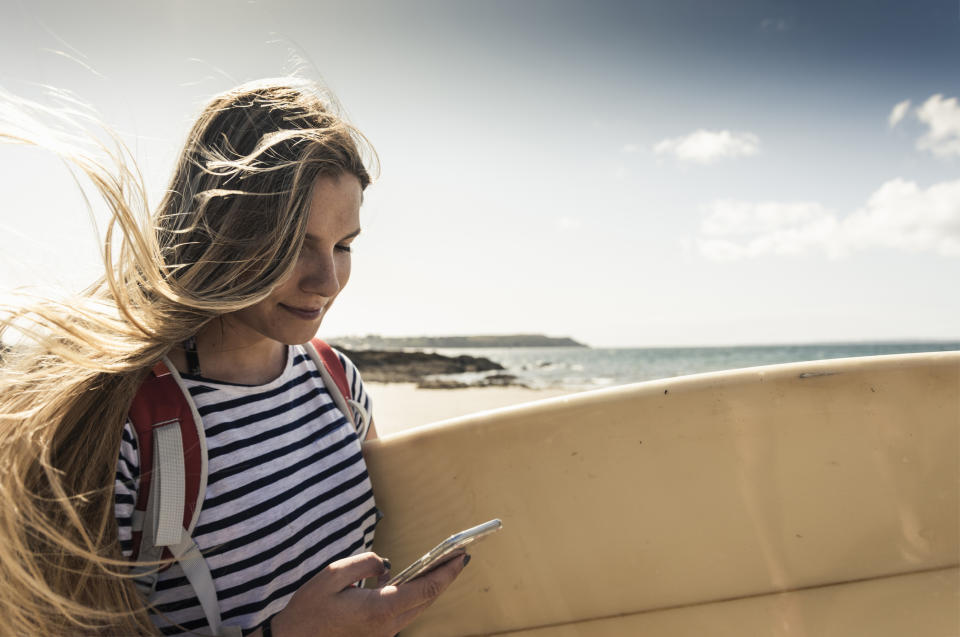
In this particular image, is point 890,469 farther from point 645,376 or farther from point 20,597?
point 645,376

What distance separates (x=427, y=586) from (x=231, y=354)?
46 centimetres

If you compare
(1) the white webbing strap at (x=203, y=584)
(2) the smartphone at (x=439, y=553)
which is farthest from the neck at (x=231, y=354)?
(2) the smartphone at (x=439, y=553)

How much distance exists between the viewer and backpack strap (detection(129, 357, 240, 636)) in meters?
0.80

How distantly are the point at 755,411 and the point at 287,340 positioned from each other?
3.17ft

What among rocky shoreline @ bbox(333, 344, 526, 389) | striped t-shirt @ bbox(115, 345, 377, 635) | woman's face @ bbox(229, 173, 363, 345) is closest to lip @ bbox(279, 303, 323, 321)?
woman's face @ bbox(229, 173, 363, 345)

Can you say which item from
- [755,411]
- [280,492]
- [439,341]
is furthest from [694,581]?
[439,341]

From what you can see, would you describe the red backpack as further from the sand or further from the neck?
the sand

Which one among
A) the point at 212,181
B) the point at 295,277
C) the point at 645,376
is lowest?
the point at 645,376

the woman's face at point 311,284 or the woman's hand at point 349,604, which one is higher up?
the woman's face at point 311,284

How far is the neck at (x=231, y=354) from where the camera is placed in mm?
953

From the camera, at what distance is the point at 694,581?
136 centimetres

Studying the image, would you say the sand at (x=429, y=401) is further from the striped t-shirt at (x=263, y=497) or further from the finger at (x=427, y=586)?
the finger at (x=427, y=586)

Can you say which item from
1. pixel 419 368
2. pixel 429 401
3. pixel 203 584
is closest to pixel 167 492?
pixel 203 584

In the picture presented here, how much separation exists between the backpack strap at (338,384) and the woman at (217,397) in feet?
0.26
